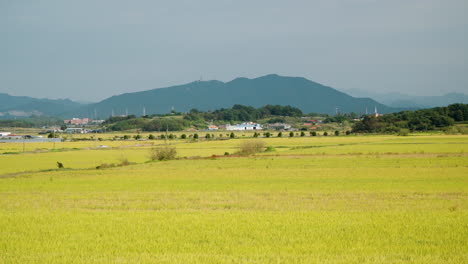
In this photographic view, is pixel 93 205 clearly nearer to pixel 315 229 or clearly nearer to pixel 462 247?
pixel 315 229

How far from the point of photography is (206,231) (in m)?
11.8

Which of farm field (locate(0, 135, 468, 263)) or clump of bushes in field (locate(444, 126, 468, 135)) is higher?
clump of bushes in field (locate(444, 126, 468, 135))

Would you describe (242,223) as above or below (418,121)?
below

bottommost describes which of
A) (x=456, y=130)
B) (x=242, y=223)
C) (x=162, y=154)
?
(x=242, y=223)

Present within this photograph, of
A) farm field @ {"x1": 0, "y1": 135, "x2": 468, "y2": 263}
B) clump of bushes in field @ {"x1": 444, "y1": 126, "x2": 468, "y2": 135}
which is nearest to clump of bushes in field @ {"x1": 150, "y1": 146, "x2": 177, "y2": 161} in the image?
farm field @ {"x1": 0, "y1": 135, "x2": 468, "y2": 263}

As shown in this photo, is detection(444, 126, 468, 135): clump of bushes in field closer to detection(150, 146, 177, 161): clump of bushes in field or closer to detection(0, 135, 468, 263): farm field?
detection(150, 146, 177, 161): clump of bushes in field

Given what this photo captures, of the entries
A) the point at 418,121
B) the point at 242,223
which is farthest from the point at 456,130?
the point at 242,223

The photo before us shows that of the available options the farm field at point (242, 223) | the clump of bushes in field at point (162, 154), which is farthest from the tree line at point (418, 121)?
the farm field at point (242, 223)

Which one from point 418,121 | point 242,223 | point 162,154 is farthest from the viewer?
point 418,121

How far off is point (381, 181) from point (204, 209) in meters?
11.7

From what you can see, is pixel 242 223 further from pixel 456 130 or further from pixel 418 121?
pixel 418 121

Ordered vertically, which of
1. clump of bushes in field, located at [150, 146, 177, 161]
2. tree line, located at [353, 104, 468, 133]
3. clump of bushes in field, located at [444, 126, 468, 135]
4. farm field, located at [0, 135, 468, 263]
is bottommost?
farm field, located at [0, 135, 468, 263]

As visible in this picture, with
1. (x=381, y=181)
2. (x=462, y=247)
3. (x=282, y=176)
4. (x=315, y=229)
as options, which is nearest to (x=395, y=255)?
(x=462, y=247)

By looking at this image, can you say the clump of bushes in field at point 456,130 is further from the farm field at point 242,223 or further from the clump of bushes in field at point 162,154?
the farm field at point 242,223
